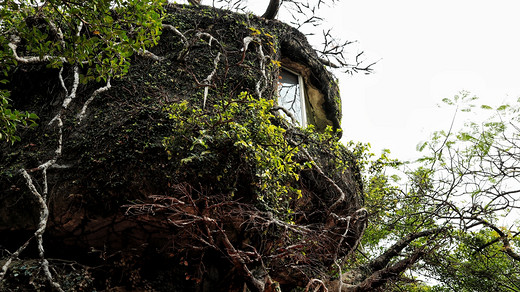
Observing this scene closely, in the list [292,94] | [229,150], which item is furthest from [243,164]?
[292,94]

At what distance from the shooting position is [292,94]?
8859 mm

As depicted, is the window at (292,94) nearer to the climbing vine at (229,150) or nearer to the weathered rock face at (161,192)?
the weathered rock face at (161,192)

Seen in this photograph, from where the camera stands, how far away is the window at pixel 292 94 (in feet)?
27.9

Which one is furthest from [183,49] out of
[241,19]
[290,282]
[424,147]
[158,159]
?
[424,147]

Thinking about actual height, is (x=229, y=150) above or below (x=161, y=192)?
above

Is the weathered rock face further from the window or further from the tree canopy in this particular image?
the window

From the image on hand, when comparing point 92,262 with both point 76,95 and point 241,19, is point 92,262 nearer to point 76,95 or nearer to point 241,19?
point 76,95

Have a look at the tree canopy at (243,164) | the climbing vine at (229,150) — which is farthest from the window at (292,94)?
the climbing vine at (229,150)

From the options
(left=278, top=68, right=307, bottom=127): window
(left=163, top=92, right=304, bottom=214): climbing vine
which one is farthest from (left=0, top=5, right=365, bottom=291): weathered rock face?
(left=278, top=68, right=307, bottom=127): window

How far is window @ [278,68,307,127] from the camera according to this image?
27.9 feet

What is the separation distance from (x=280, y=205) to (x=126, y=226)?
2238mm

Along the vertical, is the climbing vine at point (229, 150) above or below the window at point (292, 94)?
below

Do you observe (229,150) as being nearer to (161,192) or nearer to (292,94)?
(161,192)

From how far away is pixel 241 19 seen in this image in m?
8.31
